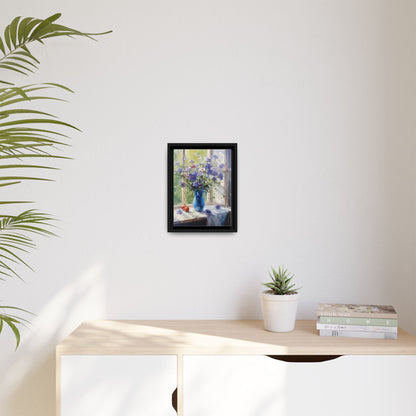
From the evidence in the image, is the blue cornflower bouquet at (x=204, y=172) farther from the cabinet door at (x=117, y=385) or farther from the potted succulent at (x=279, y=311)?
the cabinet door at (x=117, y=385)

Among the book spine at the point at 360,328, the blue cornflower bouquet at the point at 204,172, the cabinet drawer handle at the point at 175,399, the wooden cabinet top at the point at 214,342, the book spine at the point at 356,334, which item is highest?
the blue cornflower bouquet at the point at 204,172

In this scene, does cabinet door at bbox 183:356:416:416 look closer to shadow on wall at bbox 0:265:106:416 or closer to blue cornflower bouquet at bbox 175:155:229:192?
shadow on wall at bbox 0:265:106:416

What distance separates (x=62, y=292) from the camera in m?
1.86

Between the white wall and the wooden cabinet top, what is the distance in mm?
200

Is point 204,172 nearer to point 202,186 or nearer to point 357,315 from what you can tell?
point 202,186

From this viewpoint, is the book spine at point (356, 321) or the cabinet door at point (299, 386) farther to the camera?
the book spine at point (356, 321)

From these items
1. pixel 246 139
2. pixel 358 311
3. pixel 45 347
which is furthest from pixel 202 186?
pixel 45 347

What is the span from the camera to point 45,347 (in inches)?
72.8

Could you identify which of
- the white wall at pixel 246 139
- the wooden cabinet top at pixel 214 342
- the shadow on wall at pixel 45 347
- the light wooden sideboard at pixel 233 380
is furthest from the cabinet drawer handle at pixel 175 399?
the shadow on wall at pixel 45 347

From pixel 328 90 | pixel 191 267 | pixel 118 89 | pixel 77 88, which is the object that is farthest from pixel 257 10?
pixel 191 267

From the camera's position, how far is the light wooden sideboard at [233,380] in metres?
1.43

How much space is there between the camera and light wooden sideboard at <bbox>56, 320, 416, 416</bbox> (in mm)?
1434

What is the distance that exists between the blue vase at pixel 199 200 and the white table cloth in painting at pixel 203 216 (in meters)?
0.02

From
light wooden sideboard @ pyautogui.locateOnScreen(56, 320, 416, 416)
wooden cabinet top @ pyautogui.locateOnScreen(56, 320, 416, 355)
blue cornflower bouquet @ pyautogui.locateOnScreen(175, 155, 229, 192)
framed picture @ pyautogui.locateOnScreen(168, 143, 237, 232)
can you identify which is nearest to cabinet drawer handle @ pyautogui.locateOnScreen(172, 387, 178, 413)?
light wooden sideboard @ pyautogui.locateOnScreen(56, 320, 416, 416)
